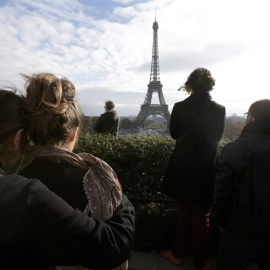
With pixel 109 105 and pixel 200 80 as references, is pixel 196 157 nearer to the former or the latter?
pixel 200 80

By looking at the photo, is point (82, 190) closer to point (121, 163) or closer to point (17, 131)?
point (17, 131)

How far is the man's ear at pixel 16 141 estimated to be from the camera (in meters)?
1.15

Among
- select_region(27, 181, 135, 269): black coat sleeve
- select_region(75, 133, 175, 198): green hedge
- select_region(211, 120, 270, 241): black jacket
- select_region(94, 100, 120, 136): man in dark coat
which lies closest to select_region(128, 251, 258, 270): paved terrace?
select_region(75, 133, 175, 198): green hedge

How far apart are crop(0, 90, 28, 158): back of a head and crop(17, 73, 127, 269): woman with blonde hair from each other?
45mm

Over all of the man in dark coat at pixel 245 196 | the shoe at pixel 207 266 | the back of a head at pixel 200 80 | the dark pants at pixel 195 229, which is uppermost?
the back of a head at pixel 200 80

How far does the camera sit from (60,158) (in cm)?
121

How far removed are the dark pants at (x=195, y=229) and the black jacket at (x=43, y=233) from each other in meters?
1.79

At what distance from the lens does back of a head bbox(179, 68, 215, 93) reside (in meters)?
2.73

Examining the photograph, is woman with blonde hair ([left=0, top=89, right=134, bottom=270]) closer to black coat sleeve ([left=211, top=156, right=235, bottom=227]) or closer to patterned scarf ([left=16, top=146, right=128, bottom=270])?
patterned scarf ([left=16, top=146, right=128, bottom=270])

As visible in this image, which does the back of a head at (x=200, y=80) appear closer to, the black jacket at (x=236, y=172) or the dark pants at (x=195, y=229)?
the black jacket at (x=236, y=172)

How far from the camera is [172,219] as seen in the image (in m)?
3.22

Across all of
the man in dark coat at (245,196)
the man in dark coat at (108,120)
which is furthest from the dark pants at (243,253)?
the man in dark coat at (108,120)

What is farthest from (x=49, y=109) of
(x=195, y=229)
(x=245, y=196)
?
(x=195, y=229)

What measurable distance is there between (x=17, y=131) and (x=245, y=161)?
1621 millimetres
